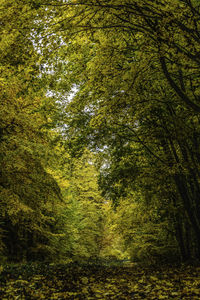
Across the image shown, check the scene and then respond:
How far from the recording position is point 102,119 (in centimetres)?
663

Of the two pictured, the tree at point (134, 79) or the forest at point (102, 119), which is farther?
the forest at point (102, 119)

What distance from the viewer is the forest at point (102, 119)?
4.59 meters

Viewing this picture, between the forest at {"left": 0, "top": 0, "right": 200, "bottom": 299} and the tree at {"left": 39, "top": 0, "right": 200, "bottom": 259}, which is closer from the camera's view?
the tree at {"left": 39, "top": 0, "right": 200, "bottom": 259}

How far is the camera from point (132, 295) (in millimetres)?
5340

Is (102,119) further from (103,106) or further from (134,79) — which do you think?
(134,79)

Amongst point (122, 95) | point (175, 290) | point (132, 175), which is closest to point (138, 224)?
point (132, 175)

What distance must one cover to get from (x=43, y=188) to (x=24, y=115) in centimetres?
307

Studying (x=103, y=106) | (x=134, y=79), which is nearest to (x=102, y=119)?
(x=103, y=106)

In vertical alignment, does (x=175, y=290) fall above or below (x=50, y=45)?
below

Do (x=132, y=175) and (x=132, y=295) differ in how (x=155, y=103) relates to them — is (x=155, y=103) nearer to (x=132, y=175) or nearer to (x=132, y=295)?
(x=132, y=175)

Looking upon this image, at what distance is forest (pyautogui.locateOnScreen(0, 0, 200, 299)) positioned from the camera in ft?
15.0

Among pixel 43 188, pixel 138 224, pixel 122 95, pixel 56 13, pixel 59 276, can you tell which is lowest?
pixel 59 276

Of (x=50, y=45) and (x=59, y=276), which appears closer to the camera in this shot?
(x=50, y=45)

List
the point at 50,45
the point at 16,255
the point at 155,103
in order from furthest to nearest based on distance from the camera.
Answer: the point at 16,255, the point at 155,103, the point at 50,45
